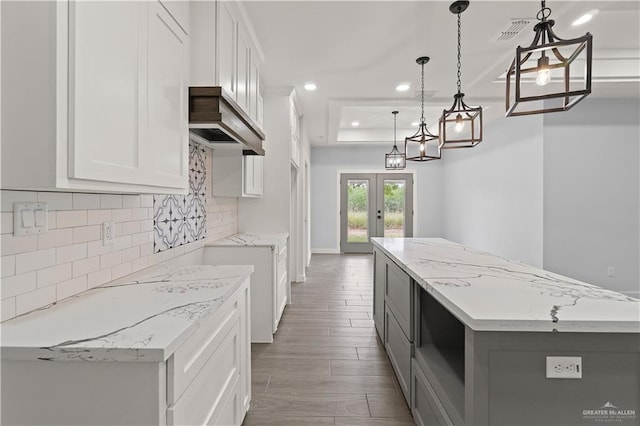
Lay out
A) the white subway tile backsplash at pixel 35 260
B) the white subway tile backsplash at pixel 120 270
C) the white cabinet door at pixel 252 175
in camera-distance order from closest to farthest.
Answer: the white subway tile backsplash at pixel 35 260, the white subway tile backsplash at pixel 120 270, the white cabinet door at pixel 252 175

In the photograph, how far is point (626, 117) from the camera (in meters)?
4.53

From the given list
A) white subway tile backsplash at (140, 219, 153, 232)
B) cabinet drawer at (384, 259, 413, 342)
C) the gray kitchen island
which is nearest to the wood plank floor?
cabinet drawer at (384, 259, 413, 342)

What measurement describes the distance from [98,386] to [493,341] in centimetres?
123

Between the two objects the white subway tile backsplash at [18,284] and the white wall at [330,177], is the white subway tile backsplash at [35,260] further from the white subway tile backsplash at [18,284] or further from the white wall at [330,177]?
the white wall at [330,177]

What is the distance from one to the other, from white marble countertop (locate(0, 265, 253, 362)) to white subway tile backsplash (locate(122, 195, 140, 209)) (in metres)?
0.40

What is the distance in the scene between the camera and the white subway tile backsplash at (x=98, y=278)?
1444 mm

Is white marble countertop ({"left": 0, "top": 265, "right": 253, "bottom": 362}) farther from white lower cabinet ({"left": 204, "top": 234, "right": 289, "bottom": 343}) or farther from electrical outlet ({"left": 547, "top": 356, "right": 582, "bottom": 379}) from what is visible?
white lower cabinet ({"left": 204, "top": 234, "right": 289, "bottom": 343})

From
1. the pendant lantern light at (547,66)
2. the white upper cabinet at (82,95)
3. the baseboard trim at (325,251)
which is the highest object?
the pendant lantern light at (547,66)

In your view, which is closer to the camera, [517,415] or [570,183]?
[517,415]

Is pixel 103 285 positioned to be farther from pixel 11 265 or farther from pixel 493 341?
pixel 493 341

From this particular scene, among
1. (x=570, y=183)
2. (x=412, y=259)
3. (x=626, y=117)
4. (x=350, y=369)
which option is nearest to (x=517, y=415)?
(x=412, y=259)

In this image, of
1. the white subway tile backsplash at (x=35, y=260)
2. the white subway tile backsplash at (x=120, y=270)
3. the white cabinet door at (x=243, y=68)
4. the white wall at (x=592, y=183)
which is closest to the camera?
the white subway tile backsplash at (x=35, y=260)

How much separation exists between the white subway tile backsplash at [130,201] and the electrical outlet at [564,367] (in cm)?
200

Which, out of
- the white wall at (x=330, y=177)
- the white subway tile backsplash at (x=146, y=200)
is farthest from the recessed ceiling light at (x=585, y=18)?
the white wall at (x=330, y=177)
